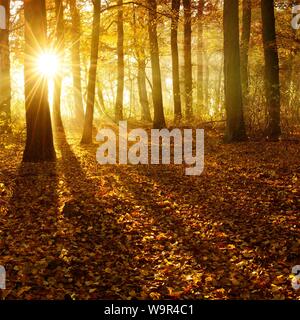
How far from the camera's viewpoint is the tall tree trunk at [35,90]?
38.4ft

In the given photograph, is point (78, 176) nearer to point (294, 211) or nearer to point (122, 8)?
point (294, 211)

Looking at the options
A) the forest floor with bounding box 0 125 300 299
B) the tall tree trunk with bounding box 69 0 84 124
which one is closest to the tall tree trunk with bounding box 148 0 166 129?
the tall tree trunk with bounding box 69 0 84 124

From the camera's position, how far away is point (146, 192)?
10.1 meters

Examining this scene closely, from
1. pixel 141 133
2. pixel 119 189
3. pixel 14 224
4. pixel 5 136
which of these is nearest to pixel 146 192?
pixel 119 189

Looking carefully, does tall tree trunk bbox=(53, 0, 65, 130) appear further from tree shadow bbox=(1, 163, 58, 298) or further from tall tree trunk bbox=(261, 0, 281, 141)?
tree shadow bbox=(1, 163, 58, 298)

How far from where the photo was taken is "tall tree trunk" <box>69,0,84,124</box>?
1811 cm

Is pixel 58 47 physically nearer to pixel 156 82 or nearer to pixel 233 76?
pixel 156 82

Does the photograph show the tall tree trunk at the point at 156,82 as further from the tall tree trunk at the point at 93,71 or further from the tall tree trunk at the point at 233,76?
the tall tree trunk at the point at 233,76

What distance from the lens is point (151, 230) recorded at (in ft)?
26.0

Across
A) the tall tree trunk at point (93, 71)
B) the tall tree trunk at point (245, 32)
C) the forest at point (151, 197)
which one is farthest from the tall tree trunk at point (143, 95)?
the tall tree trunk at point (93, 71)

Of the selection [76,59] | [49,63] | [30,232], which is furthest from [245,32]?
[30,232]

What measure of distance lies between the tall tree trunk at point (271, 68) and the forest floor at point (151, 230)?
9.00 ft

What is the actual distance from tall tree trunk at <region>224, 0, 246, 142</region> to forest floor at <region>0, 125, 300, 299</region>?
261 cm
